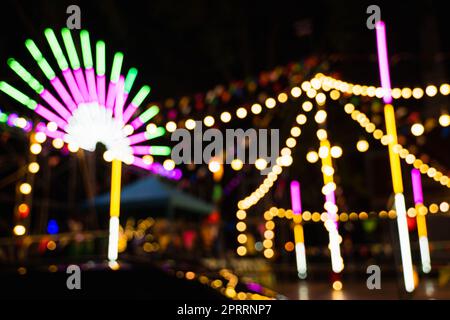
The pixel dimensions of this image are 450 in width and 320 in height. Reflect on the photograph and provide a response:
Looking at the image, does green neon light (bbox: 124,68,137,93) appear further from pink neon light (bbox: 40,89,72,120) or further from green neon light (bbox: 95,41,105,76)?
pink neon light (bbox: 40,89,72,120)

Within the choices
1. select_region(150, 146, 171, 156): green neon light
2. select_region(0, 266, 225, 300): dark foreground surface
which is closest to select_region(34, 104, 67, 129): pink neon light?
select_region(150, 146, 171, 156): green neon light

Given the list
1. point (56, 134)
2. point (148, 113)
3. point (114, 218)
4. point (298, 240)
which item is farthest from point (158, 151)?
point (114, 218)

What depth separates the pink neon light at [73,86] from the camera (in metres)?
6.27

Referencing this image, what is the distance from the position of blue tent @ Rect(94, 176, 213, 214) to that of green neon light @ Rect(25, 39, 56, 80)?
420cm

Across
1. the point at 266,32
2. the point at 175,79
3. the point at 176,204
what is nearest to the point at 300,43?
the point at 266,32

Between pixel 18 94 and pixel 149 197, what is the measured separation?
4.48 metres

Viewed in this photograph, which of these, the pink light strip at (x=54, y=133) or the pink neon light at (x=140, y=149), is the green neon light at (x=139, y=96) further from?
the pink light strip at (x=54, y=133)

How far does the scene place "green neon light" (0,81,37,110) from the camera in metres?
6.01

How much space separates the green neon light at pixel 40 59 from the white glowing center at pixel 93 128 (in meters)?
0.58

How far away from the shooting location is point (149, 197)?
1031cm

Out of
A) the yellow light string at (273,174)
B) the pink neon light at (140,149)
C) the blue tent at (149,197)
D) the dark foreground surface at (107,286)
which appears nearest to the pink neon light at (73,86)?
the pink neon light at (140,149)

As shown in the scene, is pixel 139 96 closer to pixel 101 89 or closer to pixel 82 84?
pixel 101 89

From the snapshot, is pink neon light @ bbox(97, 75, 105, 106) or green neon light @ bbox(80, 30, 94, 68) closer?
green neon light @ bbox(80, 30, 94, 68)

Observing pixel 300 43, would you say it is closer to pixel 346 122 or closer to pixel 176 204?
pixel 346 122
